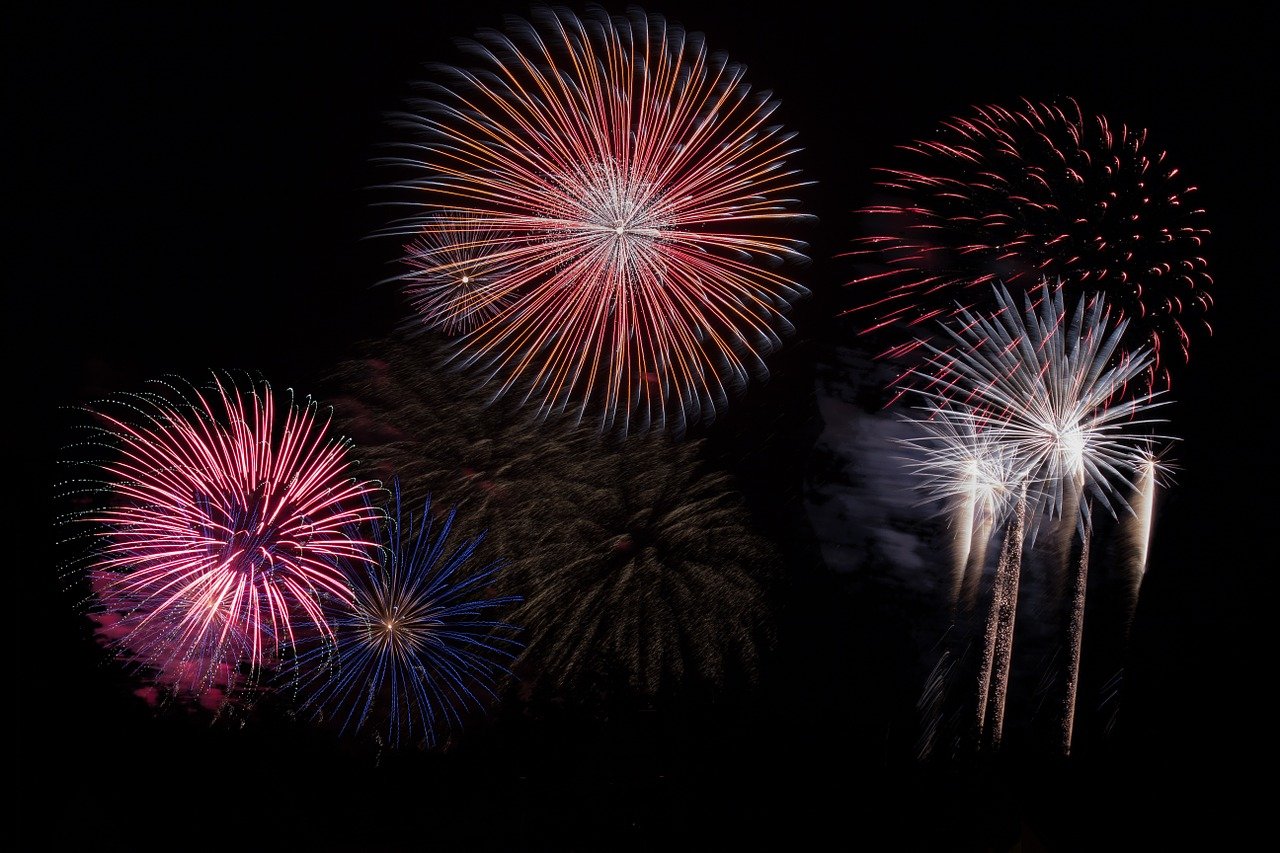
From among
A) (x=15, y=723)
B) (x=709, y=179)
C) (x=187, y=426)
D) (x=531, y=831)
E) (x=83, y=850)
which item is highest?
(x=709, y=179)

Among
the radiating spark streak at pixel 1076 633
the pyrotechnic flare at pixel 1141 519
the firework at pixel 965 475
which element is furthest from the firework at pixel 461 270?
the pyrotechnic flare at pixel 1141 519

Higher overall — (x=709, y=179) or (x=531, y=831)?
(x=709, y=179)

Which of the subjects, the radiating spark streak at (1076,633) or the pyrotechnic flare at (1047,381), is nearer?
the pyrotechnic flare at (1047,381)

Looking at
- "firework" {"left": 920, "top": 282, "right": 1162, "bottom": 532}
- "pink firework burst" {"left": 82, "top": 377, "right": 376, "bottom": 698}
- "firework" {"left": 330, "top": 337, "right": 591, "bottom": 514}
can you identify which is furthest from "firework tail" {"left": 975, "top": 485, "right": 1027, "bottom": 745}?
"pink firework burst" {"left": 82, "top": 377, "right": 376, "bottom": 698}

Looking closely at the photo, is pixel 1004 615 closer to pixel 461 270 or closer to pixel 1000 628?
pixel 1000 628

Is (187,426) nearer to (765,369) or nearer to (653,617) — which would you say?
(653,617)

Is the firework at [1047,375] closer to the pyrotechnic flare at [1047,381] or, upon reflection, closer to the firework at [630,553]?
the pyrotechnic flare at [1047,381]

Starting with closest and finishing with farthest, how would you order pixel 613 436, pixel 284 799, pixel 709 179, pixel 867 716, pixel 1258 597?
pixel 709 179 < pixel 613 436 < pixel 1258 597 < pixel 284 799 < pixel 867 716

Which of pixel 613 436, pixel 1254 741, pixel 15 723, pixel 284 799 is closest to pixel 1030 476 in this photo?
pixel 1254 741
